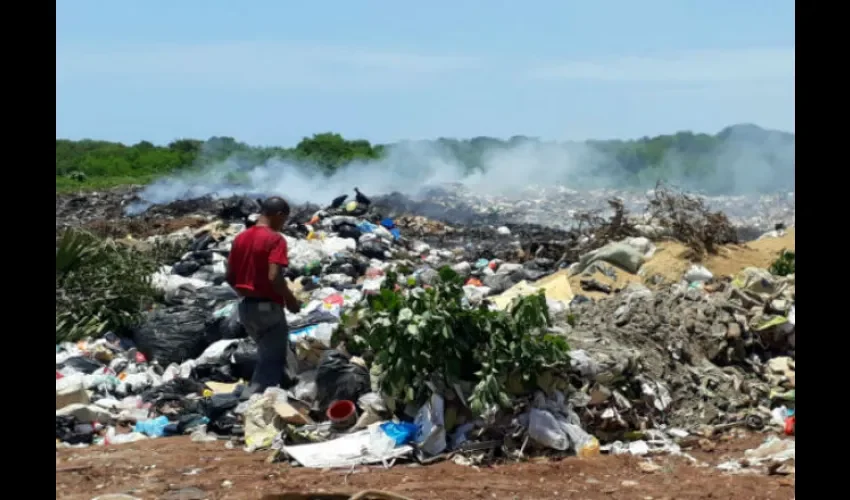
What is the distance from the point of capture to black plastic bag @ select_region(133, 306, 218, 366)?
8.85 metres

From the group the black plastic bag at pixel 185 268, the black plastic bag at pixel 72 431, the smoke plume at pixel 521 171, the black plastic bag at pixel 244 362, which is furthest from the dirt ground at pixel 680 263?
the smoke plume at pixel 521 171

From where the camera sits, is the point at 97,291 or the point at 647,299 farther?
the point at 97,291

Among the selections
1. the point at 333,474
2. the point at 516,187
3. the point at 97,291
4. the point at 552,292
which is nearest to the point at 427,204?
the point at 516,187

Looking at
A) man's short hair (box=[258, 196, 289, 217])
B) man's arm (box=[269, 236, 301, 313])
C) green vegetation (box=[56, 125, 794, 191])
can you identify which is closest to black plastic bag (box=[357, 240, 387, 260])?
man's short hair (box=[258, 196, 289, 217])

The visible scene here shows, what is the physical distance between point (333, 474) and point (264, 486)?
1.29 ft

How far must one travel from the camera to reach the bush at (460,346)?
19.4 ft

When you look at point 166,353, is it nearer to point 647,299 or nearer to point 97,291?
point 97,291

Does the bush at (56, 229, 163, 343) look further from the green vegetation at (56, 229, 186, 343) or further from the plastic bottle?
the plastic bottle

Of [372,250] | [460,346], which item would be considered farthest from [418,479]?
[372,250]

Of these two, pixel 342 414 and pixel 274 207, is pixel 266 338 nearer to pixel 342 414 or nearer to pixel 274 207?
pixel 274 207

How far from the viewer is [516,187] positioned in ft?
112

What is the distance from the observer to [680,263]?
496 inches

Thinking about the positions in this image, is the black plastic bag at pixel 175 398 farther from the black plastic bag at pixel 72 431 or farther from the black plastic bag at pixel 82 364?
the black plastic bag at pixel 82 364
